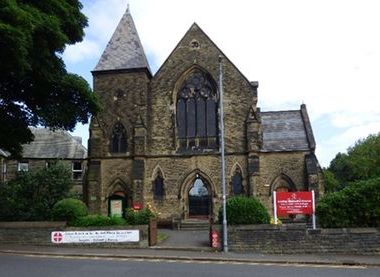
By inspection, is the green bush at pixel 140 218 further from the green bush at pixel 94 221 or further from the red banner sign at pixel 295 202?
the red banner sign at pixel 295 202

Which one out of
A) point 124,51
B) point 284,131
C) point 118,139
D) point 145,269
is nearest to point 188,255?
point 145,269

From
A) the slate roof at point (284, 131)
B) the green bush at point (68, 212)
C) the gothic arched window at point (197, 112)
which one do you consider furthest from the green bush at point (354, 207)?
the gothic arched window at point (197, 112)

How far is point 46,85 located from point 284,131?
1897cm

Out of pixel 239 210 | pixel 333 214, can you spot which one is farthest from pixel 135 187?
pixel 333 214

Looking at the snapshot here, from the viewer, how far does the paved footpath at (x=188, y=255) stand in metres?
17.3

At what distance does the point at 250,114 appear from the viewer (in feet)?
114

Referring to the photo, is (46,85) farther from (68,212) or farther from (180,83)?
(180,83)

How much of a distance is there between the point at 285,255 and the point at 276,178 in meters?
15.5

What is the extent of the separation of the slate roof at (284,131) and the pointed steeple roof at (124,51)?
9850 millimetres

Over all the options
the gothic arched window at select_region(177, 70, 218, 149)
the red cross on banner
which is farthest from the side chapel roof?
the red cross on banner

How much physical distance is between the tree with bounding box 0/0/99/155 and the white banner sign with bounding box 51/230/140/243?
5.50 meters

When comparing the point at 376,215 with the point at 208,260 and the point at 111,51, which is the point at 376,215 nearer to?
the point at 208,260

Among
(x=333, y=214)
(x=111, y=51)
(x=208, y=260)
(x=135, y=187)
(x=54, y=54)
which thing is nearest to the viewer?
(x=208, y=260)

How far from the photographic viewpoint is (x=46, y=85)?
23672 mm
